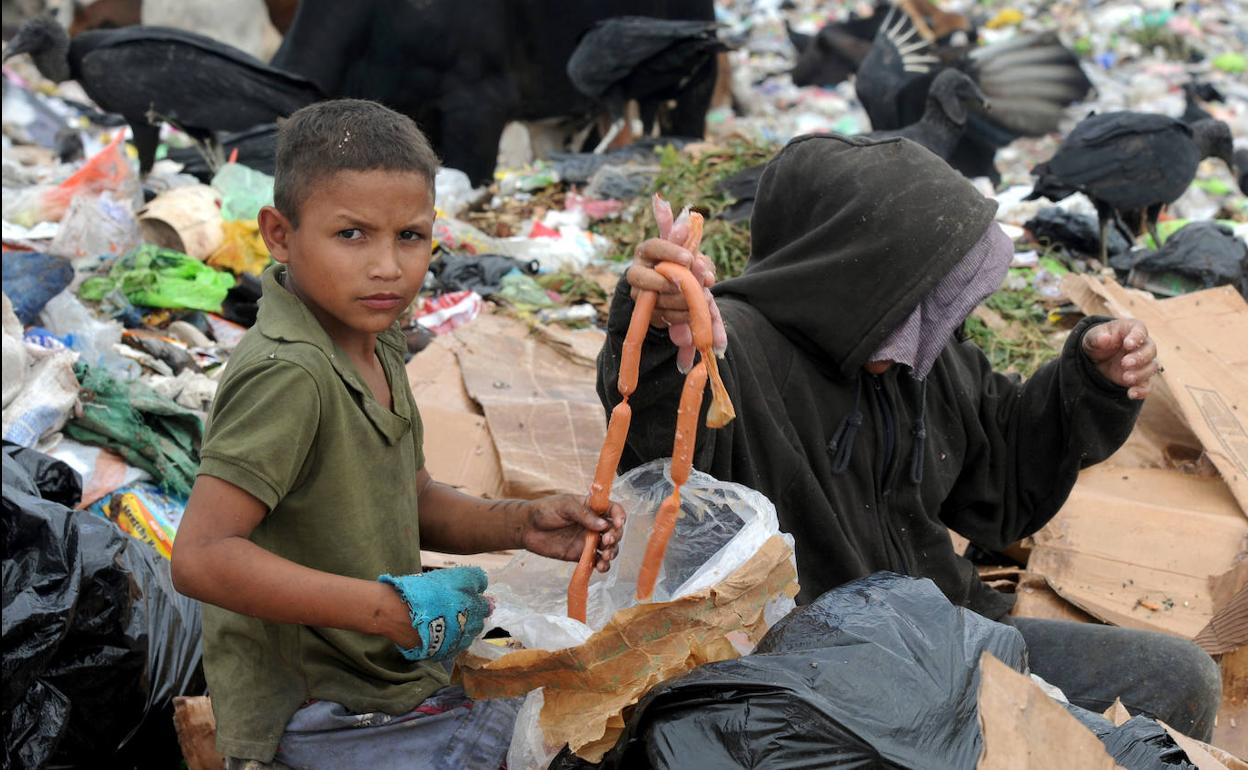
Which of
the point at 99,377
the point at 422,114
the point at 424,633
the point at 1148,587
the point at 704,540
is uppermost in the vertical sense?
the point at 424,633

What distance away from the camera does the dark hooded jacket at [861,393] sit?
1993mm

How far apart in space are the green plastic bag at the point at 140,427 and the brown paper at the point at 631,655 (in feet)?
6.29

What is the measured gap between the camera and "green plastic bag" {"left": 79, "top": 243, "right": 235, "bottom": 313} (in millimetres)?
4301

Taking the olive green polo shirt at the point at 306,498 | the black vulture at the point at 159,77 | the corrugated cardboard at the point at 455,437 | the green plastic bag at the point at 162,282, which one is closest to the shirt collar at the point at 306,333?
the olive green polo shirt at the point at 306,498

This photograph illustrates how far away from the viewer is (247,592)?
4.50 feet

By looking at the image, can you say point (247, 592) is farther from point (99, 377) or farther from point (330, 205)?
point (99, 377)

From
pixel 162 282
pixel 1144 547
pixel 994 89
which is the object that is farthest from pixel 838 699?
pixel 994 89

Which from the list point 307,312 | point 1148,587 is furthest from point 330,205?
point 1148,587

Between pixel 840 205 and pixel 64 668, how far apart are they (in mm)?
1631

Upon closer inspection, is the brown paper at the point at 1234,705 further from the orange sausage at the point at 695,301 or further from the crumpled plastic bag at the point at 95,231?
the crumpled plastic bag at the point at 95,231

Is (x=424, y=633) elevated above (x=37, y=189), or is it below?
above

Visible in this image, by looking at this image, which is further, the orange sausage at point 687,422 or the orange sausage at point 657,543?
the orange sausage at point 657,543

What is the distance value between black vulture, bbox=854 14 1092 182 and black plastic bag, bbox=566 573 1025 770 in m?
5.50

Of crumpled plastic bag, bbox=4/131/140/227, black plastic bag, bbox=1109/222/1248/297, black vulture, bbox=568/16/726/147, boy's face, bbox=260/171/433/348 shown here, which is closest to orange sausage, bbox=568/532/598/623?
boy's face, bbox=260/171/433/348
